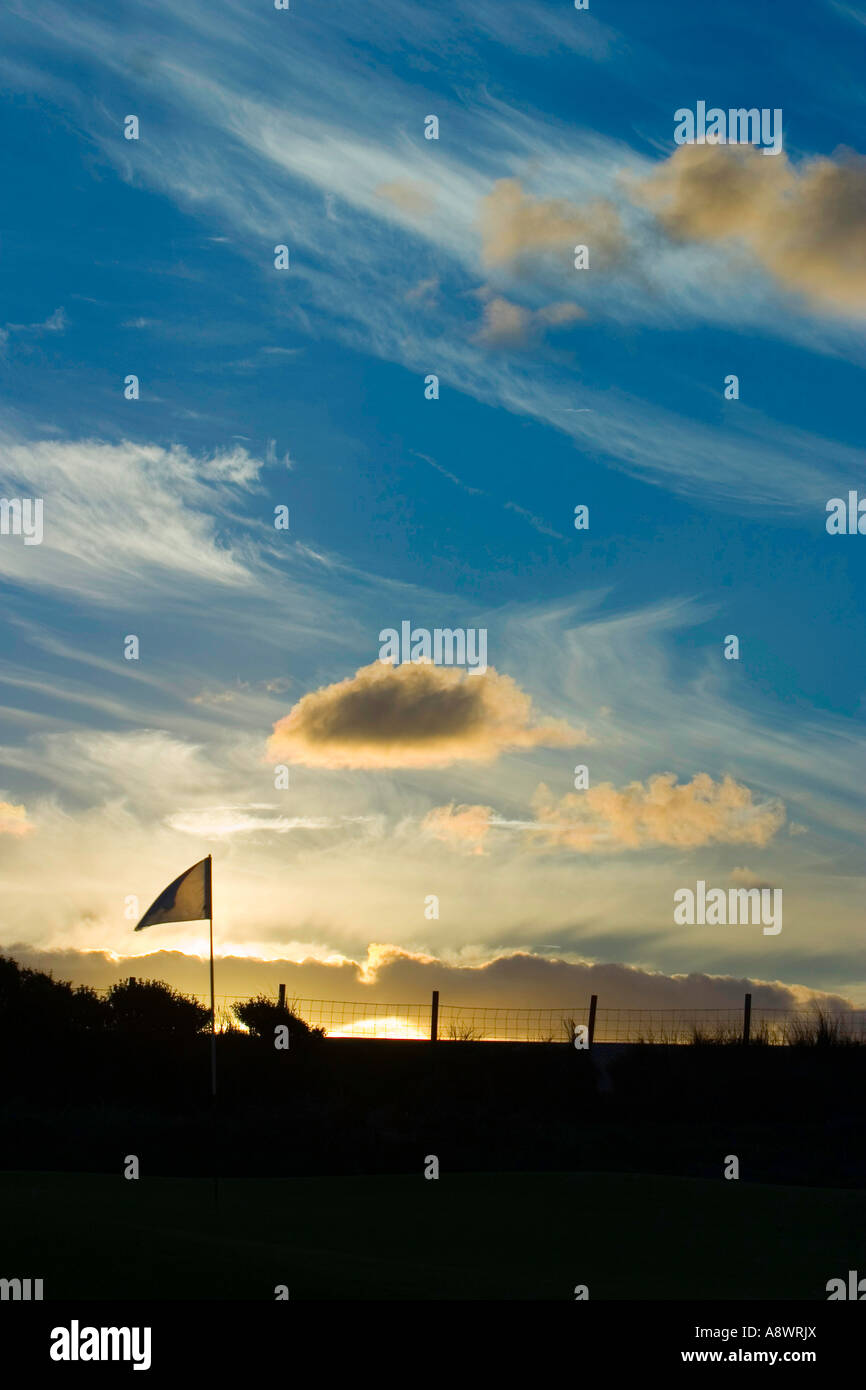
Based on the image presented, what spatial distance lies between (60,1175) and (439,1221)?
574cm

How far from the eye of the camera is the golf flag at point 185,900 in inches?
581

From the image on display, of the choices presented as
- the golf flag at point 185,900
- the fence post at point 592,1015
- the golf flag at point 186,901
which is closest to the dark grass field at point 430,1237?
the golf flag at point 186,901

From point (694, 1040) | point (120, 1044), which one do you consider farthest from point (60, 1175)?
point (694, 1040)

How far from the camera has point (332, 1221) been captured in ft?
49.0

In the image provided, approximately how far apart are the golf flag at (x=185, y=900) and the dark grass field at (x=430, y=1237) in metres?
2.87

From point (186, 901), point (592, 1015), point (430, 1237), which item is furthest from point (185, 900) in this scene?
point (592, 1015)

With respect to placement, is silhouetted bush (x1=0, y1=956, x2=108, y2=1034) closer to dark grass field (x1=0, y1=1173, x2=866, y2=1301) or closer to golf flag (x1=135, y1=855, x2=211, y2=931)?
dark grass field (x1=0, y1=1173, x2=866, y2=1301)

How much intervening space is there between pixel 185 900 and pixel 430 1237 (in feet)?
13.9

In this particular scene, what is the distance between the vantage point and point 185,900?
48.8 feet

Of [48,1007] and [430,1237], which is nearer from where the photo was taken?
[430,1237]

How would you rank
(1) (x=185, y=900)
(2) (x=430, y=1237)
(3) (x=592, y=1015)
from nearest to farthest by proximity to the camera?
1. (2) (x=430, y=1237)
2. (1) (x=185, y=900)
3. (3) (x=592, y=1015)

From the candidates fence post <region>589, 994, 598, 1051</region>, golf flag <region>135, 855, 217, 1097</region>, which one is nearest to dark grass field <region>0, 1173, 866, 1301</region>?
golf flag <region>135, 855, 217, 1097</region>

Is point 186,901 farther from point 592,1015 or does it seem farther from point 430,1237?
point 592,1015

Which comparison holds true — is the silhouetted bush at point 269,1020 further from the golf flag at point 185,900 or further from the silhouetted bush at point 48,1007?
the golf flag at point 185,900
